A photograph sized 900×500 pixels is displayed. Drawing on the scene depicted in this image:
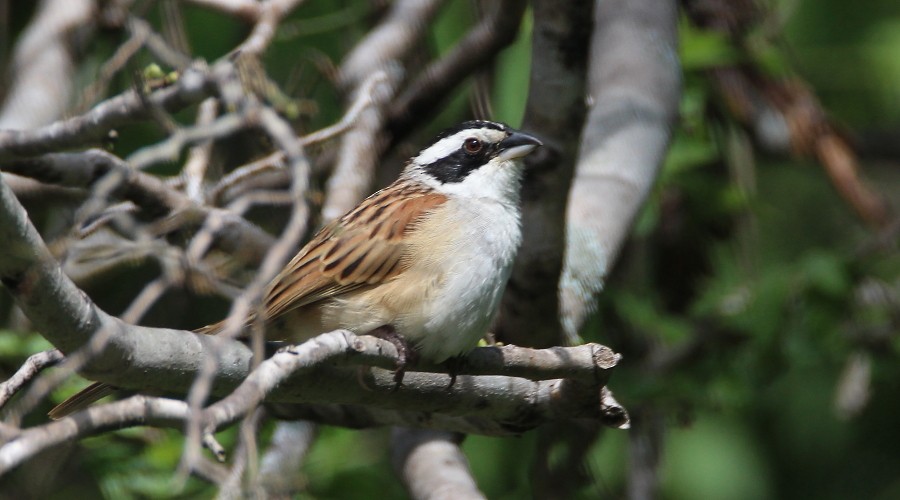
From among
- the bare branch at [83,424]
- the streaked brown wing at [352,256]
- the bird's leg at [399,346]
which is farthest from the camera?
the streaked brown wing at [352,256]

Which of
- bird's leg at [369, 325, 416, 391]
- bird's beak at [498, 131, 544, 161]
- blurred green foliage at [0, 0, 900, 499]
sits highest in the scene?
bird's beak at [498, 131, 544, 161]

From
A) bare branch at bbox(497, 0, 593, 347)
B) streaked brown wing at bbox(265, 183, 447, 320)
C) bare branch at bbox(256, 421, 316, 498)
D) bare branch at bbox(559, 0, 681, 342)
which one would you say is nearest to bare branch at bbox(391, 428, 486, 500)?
bare branch at bbox(256, 421, 316, 498)

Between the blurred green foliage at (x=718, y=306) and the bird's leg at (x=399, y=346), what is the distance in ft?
3.55

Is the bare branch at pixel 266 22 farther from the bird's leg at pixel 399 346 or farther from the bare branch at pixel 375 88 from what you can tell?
the bird's leg at pixel 399 346

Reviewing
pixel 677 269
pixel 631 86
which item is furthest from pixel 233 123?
pixel 677 269

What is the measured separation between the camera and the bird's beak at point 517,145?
3.35 meters

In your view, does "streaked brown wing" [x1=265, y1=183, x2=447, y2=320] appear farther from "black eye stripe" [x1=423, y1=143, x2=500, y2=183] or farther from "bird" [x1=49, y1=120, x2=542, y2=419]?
"black eye stripe" [x1=423, y1=143, x2=500, y2=183]

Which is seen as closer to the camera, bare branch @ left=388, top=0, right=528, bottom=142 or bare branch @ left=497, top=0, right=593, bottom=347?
bare branch @ left=497, top=0, right=593, bottom=347

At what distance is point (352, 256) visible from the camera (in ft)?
10.9

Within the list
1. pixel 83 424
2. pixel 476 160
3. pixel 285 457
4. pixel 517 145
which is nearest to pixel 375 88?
Answer: pixel 476 160

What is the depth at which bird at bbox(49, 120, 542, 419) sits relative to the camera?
10.1 feet

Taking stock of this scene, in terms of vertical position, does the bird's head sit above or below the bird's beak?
below

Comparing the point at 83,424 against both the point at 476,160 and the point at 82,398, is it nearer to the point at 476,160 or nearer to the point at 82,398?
the point at 82,398

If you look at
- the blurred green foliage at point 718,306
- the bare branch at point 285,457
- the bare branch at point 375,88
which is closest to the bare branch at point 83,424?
the bare branch at point 285,457
